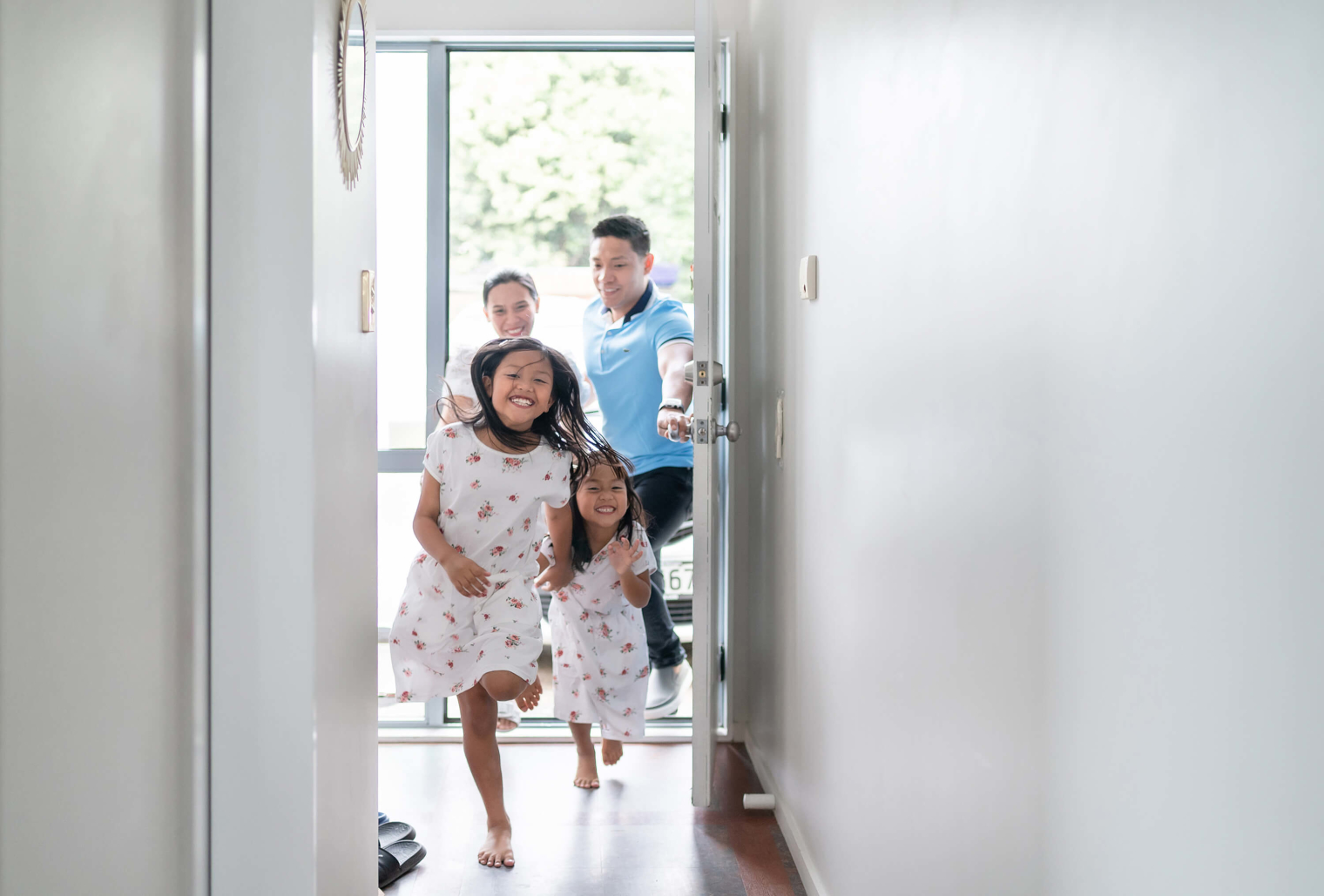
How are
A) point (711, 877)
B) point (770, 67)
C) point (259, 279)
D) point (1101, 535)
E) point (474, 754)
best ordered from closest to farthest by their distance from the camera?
point (1101, 535) → point (259, 279) → point (711, 877) → point (474, 754) → point (770, 67)

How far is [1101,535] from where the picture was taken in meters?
0.83

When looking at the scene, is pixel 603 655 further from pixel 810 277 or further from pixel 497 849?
pixel 810 277

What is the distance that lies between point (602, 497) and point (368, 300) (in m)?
0.99

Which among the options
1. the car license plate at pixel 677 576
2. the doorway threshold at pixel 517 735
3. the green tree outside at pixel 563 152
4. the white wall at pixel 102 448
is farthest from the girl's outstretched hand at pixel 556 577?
the green tree outside at pixel 563 152

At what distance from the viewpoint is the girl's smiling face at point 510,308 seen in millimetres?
2920

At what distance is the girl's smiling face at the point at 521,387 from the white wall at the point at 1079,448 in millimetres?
860

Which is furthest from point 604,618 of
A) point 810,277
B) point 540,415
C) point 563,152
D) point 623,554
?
point 563,152

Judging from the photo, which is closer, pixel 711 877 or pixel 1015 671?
pixel 1015 671

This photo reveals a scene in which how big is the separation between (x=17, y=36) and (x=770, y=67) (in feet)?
6.42

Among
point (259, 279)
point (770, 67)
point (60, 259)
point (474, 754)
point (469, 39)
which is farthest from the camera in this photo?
point (469, 39)

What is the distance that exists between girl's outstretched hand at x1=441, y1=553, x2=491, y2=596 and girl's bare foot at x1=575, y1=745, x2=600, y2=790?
657 millimetres

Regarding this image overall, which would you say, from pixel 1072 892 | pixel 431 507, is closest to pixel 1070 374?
pixel 1072 892

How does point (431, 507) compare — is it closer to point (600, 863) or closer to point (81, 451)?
point (600, 863)

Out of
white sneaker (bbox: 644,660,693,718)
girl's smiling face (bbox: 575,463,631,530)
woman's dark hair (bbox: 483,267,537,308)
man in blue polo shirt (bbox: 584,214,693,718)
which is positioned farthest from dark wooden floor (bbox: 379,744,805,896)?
woman's dark hair (bbox: 483,267,537,308)
